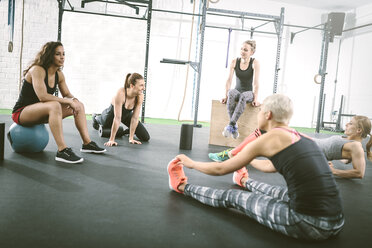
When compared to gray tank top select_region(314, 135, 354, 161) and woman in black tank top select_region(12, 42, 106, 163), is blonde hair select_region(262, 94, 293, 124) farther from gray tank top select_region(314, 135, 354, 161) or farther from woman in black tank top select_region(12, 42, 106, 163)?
woman in black tank top select_region(12, 42, 106, 163)

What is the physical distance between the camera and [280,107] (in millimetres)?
1267

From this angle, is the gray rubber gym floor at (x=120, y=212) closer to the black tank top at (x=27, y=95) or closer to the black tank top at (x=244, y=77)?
the black tank top at (x=27, y=95)

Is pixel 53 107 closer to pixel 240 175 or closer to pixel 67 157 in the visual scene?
pixel 67 157

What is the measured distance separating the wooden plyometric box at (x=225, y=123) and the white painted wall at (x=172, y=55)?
296 cm

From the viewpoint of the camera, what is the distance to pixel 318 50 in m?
7.72

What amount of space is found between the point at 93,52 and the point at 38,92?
13.8 ft

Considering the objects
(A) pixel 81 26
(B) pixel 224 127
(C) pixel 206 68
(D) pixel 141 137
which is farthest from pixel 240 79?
(A) pixel 81 26

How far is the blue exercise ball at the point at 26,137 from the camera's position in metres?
2.48

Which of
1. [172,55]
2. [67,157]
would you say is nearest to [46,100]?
[67,157]

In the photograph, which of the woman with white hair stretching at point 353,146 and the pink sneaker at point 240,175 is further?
the woman with white hair stretching at point 353,146

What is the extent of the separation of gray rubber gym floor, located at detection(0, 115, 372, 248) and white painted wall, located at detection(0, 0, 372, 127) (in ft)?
14.0

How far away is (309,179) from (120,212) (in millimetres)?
864

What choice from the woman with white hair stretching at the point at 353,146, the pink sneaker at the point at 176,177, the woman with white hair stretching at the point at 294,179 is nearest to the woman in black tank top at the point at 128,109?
the woman with white hair stretching at the point at 353,146

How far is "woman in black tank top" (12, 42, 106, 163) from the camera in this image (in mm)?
2359
